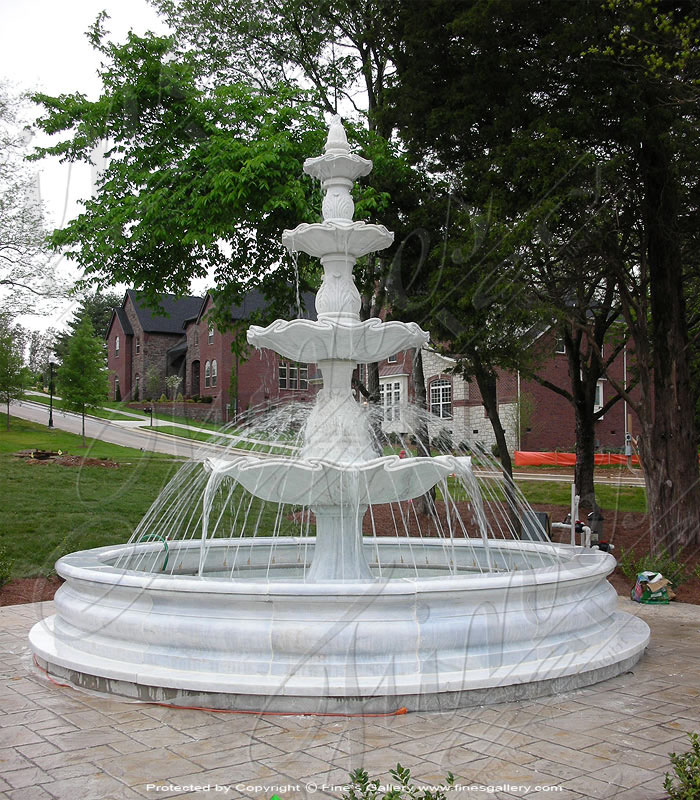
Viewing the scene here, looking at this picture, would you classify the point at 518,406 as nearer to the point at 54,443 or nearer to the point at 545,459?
the point at 545,459

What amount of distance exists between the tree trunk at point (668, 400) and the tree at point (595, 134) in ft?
0.07

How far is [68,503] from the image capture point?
60.0ft

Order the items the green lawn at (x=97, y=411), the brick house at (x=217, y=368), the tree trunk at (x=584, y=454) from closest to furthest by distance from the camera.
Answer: the tree trunk at (x=584, y=454), the green lawn at (x=97, y=411), the brick house at (x=217, y=368)

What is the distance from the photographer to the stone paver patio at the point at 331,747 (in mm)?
4293

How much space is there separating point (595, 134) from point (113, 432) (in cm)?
2702

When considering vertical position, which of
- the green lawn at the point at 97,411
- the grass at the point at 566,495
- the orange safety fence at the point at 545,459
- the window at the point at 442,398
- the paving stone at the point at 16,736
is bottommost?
the grass at the point at 566,495

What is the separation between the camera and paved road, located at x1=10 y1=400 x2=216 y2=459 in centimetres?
3058

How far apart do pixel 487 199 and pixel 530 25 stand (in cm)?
306

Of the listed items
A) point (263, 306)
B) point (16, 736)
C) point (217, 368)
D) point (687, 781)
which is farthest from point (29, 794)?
point (217, 368)

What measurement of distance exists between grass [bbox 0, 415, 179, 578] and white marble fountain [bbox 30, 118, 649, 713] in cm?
633

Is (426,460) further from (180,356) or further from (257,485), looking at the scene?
(180,356)

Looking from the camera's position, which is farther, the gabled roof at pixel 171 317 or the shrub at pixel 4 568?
the gabled roof at pixel 171 317

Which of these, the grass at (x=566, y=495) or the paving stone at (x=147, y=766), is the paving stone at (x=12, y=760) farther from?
the grass at (x=566, y=495)

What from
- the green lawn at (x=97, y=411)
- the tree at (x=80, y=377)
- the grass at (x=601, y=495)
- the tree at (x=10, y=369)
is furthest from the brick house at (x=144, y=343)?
the grass at (x=601, y=495)
